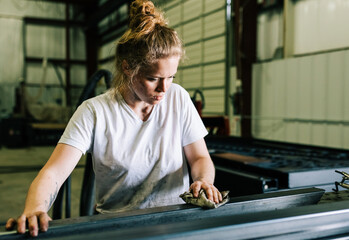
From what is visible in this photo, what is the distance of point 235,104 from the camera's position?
500cm

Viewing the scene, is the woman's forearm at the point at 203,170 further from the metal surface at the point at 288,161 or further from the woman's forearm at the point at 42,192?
the woman's forearm at the point at 42,192

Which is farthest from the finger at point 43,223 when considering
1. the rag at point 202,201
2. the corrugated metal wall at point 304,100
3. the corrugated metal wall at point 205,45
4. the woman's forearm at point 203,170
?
the corrugated metal wall at point 205,45

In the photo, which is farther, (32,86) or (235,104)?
(32,86)

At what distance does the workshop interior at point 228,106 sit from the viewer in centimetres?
65

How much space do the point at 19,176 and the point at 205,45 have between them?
3.66 meters

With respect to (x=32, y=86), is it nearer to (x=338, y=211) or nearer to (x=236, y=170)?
(x=236, y=170)

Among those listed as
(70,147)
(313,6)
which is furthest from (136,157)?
(313,6)

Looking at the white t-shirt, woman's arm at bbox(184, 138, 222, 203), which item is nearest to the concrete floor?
the white t-shirt

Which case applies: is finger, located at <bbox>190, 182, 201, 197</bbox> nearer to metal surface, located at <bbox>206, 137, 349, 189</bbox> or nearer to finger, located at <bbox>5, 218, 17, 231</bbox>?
finger, located at <bbox>5, 218, 17, 231</bbox>

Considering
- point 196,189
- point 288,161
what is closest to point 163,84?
point 196,189

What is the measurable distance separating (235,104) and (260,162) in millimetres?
3581

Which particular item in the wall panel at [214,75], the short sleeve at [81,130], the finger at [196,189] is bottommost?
the finger at [196,189]

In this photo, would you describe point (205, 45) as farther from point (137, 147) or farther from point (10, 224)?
point (10, 224)

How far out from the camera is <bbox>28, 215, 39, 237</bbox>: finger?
0.59 metres
